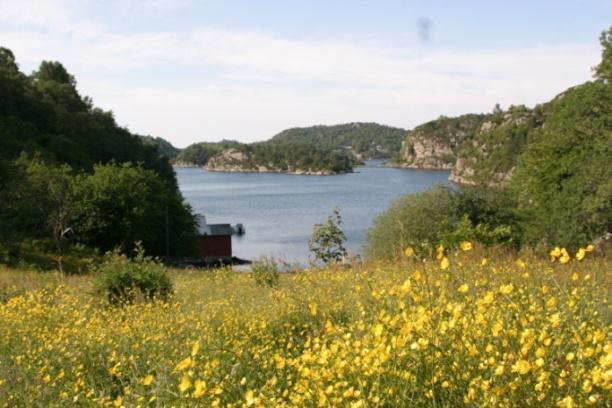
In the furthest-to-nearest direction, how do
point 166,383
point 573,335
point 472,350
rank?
point 166,383
point 573,335
point 472,350

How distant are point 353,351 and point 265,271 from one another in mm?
9466

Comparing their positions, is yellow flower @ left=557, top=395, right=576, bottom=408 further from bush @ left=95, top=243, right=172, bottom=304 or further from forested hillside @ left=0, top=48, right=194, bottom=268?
forested hillside @ left=0, top=48, right=194, bottom=268

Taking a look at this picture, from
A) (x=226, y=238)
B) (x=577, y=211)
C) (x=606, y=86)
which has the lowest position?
(x=226, y=238)

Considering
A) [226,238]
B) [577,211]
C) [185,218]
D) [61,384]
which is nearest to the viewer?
[61,384]

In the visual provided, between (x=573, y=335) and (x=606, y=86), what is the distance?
35.8m

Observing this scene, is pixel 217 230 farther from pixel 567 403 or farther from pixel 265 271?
pixel 567 403

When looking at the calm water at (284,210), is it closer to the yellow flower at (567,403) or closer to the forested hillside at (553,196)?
the forested hillside at (553,196)

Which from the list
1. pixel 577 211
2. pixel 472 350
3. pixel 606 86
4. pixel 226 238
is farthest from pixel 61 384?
pixel 226 238

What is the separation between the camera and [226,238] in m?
58.8

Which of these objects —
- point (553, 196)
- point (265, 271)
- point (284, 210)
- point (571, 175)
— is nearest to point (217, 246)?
point (553, 196)

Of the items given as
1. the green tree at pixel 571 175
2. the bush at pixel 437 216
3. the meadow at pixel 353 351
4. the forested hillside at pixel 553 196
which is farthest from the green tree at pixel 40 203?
the meadow at pixel 353 351

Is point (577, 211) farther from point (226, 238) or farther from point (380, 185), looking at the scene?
point (380, 185)

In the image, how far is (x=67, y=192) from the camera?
36.5 m

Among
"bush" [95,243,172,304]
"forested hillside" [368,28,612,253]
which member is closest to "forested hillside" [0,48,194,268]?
"bush" [95,243,172,304]
